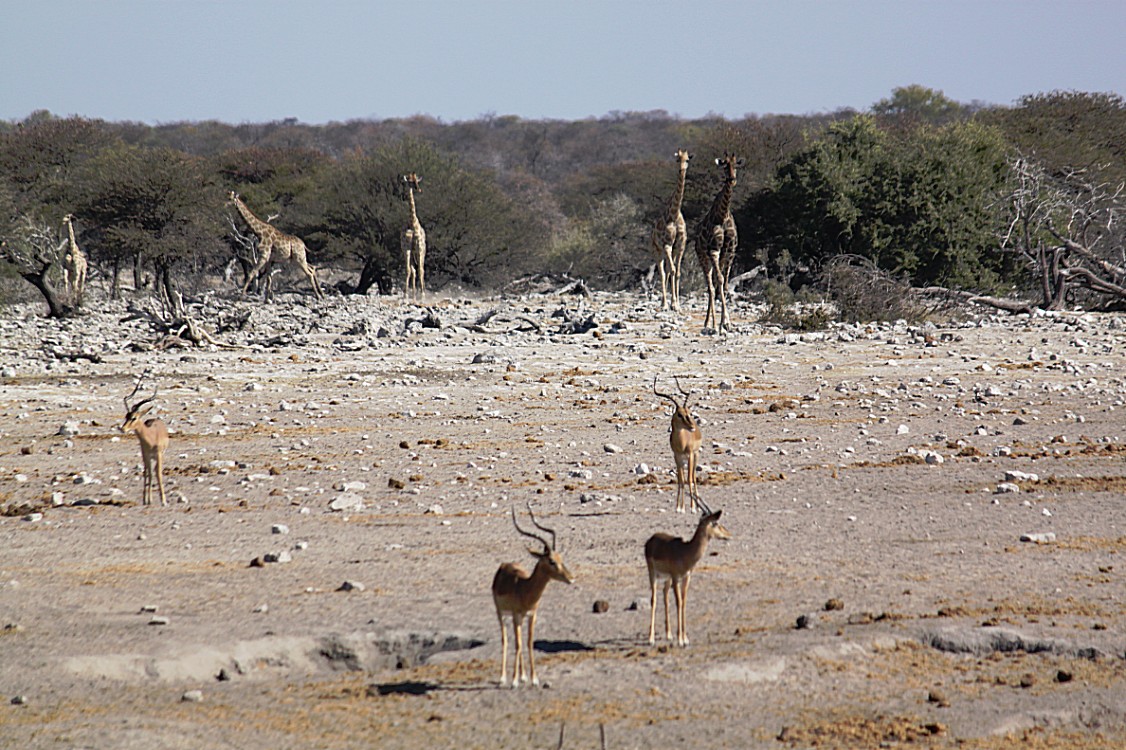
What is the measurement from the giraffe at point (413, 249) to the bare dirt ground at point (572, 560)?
1407 cm

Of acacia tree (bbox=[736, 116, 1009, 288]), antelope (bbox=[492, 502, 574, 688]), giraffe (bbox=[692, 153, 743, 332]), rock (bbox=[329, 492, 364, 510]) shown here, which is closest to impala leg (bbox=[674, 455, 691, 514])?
rock (bbox=[329, 492, 364, 510])

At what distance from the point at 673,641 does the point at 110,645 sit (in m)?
2.68

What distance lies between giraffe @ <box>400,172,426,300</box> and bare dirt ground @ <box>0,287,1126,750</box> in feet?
46.2

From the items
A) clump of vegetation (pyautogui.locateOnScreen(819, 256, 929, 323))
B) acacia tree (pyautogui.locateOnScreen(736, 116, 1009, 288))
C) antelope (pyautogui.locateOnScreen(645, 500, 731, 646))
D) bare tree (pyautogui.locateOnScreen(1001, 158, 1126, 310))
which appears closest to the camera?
antelope (pyautogui.locateOnScreen(645, 500, 731, 646))

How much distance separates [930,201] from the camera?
2528 cm

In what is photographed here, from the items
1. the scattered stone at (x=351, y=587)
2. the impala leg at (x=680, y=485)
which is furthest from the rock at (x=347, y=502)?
the impala leg at (x=680, y=485)

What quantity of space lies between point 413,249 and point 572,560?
23496 millimetres

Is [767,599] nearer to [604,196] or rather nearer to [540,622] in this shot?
[540,622]

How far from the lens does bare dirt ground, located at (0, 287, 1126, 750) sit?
194 inches

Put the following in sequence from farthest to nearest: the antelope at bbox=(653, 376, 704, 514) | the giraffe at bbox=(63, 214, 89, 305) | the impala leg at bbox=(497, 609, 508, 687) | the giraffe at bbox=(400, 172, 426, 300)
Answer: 1. the giraffe at bbox=(400, 172, 426, 300)
2. the giraffe at bbox=(63, 214, 89, 305)
3. the antelope at bbox=(653, 376, 704, 514)
4. the impala leg at bbox=(497, 609, 508, 687)

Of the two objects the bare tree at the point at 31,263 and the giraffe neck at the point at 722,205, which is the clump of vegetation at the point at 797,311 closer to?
the giraffe neck at the point at 722,205

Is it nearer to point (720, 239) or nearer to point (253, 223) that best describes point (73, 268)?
point (253, 223)

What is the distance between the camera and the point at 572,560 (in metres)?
7.09

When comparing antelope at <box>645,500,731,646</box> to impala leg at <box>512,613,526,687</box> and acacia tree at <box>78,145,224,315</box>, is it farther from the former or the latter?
acacia tree at <box>78,145,224,315</box>
